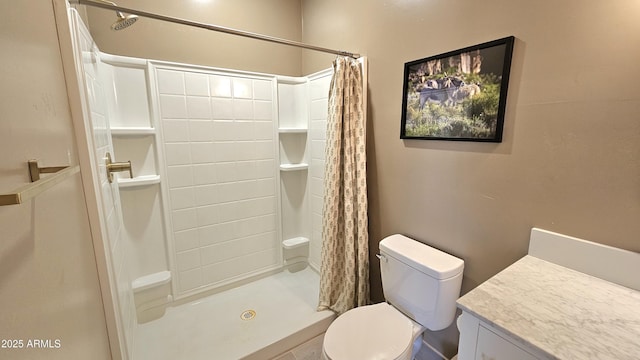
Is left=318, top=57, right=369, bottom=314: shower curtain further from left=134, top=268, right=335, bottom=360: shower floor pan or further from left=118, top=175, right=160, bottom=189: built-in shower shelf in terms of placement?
left=118, top=175, right=160, bottom=189: built-in shower shelf

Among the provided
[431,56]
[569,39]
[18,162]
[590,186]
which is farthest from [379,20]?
[18,162]

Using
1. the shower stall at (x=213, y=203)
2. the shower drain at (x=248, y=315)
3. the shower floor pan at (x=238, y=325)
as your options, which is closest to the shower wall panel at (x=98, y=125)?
the shower stall at (x=213, y=203)

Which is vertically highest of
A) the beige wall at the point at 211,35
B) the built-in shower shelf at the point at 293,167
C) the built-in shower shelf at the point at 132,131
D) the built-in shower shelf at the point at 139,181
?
the beige wall at the point at 211,35

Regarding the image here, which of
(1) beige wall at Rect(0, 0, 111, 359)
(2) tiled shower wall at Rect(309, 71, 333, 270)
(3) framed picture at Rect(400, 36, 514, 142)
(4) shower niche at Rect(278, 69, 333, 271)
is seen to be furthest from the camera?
(4) shower niche at Rect(278, 69, 333, 271)

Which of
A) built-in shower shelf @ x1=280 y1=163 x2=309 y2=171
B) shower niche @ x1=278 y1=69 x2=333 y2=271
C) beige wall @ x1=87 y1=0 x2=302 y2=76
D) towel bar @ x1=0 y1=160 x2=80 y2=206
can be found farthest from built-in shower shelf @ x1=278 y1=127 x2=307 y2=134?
towel bar @ x1=0 y1=160 x2=80 y2=206

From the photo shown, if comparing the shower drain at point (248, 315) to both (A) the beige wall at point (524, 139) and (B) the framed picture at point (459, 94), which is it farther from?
(B) the framed picture at point (459, 94)

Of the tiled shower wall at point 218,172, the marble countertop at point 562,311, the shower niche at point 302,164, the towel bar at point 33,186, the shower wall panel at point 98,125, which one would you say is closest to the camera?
the towel bar at point 33,186

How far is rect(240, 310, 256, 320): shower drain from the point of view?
1906mm

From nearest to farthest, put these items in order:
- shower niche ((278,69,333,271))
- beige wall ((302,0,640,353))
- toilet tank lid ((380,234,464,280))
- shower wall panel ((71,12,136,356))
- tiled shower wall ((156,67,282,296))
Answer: beige wall ((302,0,640,353))
shower wall panel ((71,12,136,356))
toilet tank lid ((380,234,464,280))
tiled shower wall ((156,67,282,296))
shower niche ((278,69,333,271))

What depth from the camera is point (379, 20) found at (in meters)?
1.60

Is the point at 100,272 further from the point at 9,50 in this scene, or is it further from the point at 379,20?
the point at 379,20

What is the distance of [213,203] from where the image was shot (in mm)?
2098

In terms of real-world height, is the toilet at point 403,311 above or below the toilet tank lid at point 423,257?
below

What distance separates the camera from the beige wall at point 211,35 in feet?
5.60
